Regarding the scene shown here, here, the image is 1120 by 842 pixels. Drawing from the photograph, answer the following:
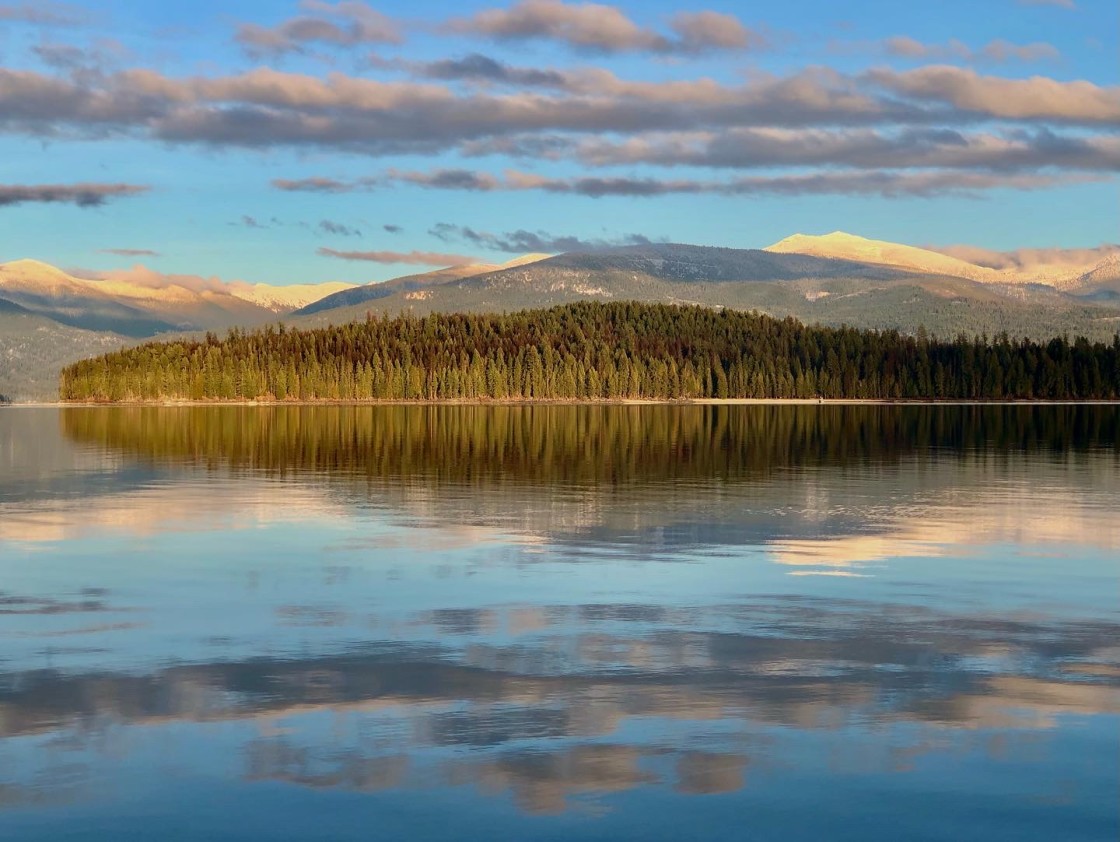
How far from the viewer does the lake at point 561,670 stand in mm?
18938

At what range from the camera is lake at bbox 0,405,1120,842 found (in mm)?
18938

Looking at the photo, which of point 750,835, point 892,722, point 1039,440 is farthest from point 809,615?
point 1039,440

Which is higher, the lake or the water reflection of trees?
the water reflection of trees

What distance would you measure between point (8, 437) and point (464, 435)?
46.0m

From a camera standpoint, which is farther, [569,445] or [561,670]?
[569,445]

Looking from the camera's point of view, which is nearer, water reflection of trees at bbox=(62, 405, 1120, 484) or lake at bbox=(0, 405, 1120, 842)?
lake at bbox=(0, 405, 1120, 842)

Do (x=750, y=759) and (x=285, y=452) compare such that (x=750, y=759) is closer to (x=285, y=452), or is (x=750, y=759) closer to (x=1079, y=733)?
(x=1079, y=733)

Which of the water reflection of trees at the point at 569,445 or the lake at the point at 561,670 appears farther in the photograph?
the water reflection of trees at the point at 569,445

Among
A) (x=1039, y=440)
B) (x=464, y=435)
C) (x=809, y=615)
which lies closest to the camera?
(x=809, y=615)

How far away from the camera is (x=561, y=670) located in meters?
26.4

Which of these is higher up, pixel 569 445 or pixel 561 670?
pixel 569 445

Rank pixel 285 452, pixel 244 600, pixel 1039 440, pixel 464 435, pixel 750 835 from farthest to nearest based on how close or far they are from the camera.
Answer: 1. pixel 464 435
2. pixel 1039 440
3. pixel 285 452
4. pixel 244 600
5. pixel 750 835

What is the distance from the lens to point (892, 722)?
2280cm

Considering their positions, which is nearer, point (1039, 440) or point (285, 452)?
point (285, 452)
